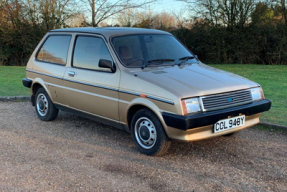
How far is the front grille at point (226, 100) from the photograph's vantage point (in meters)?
4.27

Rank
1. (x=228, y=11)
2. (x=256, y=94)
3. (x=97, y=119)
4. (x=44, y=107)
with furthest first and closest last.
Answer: (x=228, y=11) < (x=44, y=107) < (x=97, y=119) < (x=256, y=94)

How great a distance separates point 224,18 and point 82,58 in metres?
15.1

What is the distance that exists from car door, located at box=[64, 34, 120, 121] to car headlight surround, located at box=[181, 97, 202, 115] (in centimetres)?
122

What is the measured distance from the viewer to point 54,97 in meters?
6.29

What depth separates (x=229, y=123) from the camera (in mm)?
4445

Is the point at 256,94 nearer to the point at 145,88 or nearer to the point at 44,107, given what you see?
the point at 145,88

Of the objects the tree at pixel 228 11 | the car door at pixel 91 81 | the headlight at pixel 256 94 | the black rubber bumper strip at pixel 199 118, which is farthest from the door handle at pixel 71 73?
the tree at pixel 228 11

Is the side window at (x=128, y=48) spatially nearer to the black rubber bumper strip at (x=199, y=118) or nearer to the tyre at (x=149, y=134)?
the tyre at (x=149, y=134)

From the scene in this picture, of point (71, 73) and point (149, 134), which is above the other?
point (71, 73)

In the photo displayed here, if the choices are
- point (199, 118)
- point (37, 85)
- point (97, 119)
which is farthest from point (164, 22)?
point (199, 118)

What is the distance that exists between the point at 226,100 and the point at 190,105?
0.59 metres

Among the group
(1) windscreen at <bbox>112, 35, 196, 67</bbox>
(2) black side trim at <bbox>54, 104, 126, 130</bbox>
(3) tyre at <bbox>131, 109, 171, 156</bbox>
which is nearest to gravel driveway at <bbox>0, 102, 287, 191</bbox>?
(3) tyre at <bbox>131, 109, 171, 156</bbox>

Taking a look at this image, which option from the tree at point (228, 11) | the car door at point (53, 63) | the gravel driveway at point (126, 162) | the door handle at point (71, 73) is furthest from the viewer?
the tree at point (228, 11)

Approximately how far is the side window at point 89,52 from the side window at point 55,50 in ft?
1.10
